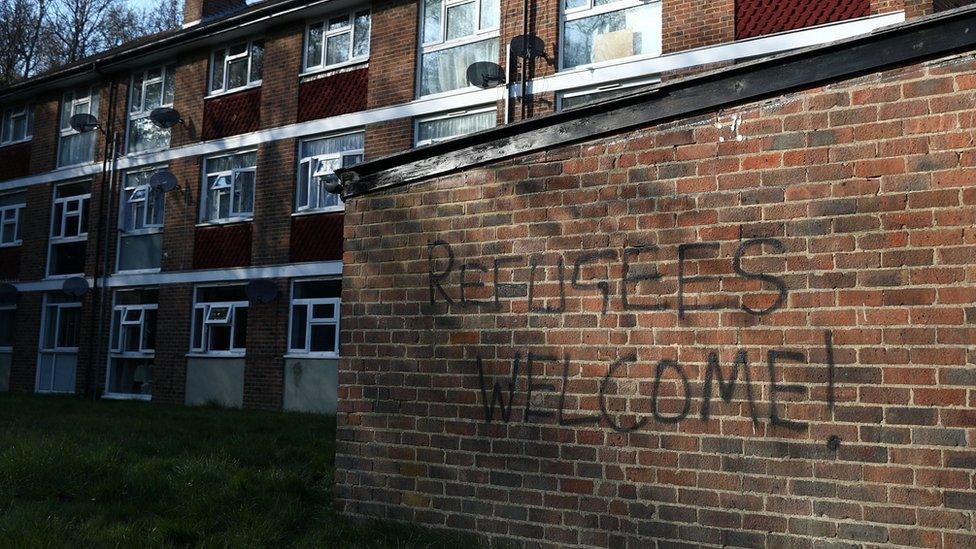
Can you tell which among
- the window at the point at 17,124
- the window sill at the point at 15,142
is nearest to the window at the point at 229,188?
the window sill at the point at 15,142

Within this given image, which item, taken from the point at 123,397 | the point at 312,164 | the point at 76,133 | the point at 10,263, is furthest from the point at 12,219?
the point at 312,164

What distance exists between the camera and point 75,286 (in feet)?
71.8

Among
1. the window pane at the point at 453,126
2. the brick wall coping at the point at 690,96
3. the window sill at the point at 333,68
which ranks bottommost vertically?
the brick wall coping at the point at 690,96

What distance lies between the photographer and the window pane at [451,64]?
→ 1636 centimetres

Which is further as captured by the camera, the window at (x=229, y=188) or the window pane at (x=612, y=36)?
the window at (x=229, y=188)

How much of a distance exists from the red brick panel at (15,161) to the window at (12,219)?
0.56 meters

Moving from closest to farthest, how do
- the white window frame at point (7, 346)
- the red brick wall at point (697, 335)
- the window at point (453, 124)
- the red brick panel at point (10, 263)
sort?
1. the red brick wall at point (697, 335)
2. the window at point (453, 124)
3. the red brick panel at point (10, 263)
4. the white window frame at point (7, 346)

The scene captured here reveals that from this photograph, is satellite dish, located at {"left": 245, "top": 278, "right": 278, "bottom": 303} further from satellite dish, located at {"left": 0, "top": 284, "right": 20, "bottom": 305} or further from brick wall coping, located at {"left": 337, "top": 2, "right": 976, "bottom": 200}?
brick wall coping, located at {"left": 337, "top": 2, "right": 976, "bottom": 200}

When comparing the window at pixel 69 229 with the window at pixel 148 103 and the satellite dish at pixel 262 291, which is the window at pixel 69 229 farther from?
the satellite dish at pixel 262 291

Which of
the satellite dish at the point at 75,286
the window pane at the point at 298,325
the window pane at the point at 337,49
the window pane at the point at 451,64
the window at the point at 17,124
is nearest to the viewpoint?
the window pane at the point at 451,64

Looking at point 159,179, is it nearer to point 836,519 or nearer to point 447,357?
point 447,357

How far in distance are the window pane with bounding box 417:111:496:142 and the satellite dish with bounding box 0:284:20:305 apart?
13.4m

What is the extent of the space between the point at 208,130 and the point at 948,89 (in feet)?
60.0

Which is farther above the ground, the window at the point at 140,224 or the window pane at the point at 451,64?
the window pane at the point at 451,64
